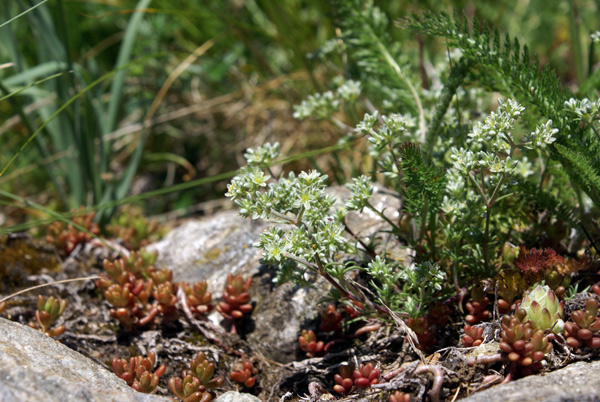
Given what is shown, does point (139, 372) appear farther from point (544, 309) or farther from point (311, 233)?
point (544, 309)

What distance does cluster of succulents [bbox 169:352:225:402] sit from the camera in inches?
85.3

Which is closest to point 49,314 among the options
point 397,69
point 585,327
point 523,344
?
point 523,344

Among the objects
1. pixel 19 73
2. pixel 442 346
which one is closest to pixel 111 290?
pixel 442 346

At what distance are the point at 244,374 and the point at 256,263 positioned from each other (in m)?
0.72

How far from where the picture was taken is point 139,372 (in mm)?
2252

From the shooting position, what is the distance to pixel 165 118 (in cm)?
472

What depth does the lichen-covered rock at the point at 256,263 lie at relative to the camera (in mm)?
2637

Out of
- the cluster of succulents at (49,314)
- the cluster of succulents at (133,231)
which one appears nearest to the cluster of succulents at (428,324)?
the cluster of succulents at (49,314)

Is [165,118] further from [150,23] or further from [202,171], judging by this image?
[150,23]

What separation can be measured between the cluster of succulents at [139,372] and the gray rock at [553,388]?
1.27 metres

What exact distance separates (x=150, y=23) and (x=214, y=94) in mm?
892

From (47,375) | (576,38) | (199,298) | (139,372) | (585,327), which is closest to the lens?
(47,375)

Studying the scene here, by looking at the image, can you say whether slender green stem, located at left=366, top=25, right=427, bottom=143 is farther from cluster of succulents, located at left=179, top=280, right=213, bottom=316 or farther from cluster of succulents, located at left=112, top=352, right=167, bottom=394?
cluster of succulents, located at left=112, top=352, right=167, bottom=394

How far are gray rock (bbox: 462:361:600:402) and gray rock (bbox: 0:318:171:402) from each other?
3.86 ft
